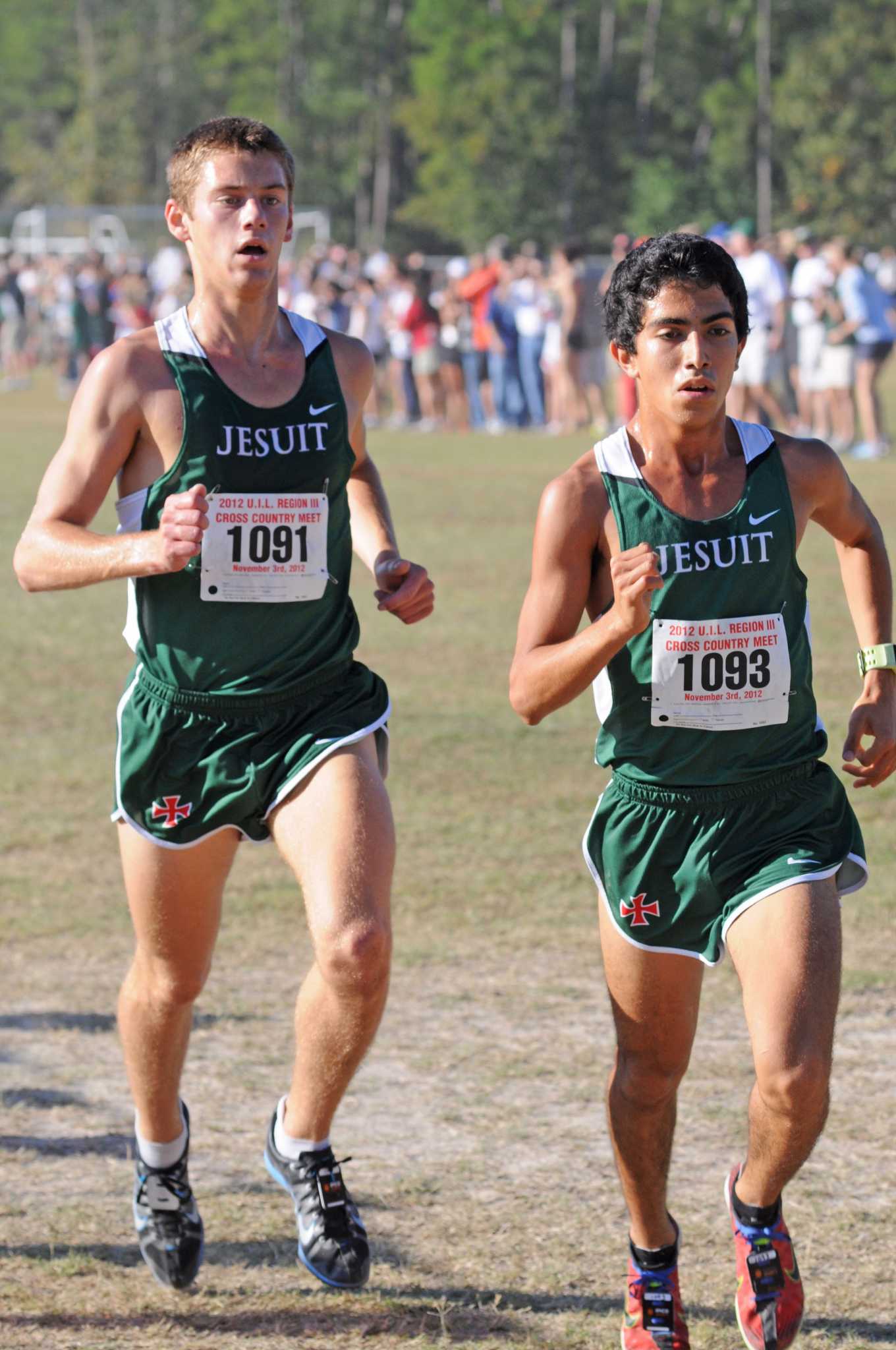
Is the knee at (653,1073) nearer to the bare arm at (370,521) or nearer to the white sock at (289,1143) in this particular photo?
the white sock at (289,1143)

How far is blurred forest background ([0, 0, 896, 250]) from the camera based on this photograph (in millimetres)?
60438

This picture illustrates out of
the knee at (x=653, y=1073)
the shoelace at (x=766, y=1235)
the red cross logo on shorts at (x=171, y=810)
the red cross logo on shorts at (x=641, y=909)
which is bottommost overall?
the shoelace at (x=766, y=1235)

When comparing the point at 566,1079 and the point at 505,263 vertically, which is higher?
the point at 505,263

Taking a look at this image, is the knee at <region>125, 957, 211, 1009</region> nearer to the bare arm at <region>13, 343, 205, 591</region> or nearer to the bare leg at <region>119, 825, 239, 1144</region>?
the bare leg at <region>119, 825, 239, 1144</region>

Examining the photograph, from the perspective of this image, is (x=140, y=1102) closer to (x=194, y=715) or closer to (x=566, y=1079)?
(x=194, y=715)

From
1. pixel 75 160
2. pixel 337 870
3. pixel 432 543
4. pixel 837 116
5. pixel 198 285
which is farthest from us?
pixel 75 160

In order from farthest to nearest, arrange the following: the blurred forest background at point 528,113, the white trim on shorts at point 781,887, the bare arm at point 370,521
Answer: the blurred forest background at point 528,113, the bare arm at point 370,521, the white trim on shorts at point 781,887

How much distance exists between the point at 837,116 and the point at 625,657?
6018 cm

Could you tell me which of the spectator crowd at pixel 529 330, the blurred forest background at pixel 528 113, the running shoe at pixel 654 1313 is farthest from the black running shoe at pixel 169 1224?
the blurred forest background at pixel 528 113

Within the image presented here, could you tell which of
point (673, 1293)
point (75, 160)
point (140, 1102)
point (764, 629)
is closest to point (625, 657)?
point (764, 629)

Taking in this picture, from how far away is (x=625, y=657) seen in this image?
145 inches

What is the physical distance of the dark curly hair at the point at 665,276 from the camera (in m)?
3.66

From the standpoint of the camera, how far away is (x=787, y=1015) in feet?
11.2

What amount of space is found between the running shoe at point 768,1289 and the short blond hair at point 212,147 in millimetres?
2395
